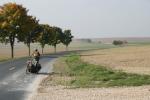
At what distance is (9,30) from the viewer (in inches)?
3071

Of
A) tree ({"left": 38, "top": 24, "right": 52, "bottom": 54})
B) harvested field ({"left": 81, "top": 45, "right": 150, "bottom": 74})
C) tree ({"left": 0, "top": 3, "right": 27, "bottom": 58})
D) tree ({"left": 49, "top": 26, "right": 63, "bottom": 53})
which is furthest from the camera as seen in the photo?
tree ({"left": 49, "top": 26, "right": 63, "bottom": 53})

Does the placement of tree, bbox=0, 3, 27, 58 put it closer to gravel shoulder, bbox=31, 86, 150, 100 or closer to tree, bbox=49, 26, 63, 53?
tree, bbox=49, 26, 63, 53

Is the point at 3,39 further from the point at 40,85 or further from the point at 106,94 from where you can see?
the point at 106,94

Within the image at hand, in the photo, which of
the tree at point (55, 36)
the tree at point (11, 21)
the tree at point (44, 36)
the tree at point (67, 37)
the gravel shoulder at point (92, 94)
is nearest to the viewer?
the gravel shoulder at point (92, 94)

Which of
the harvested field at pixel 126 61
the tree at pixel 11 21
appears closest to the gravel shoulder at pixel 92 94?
the harvested field at pixel 126 61

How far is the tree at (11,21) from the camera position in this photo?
78.2 m

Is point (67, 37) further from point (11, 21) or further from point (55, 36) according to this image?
point (11, 21)

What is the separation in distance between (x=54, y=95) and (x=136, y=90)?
3285mm

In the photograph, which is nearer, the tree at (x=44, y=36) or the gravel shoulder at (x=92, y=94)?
the gravel shoulder at (x=92, y=94)

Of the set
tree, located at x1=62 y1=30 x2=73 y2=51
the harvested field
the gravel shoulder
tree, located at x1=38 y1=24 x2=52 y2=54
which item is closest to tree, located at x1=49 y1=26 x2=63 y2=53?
tree, located at x1=38 y1=24 x2=52 y2=54

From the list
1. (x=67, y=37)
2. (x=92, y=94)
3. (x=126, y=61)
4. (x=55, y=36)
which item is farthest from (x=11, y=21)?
(x=67, y=37)

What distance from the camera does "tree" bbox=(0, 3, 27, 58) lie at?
78.2 metres

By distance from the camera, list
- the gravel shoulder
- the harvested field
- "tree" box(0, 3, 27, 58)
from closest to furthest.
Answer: the gravel shoulder < the harvested field < "tree" box(0, 3, 27, 58)

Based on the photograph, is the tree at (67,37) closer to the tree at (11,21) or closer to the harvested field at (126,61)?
the tree at (11,21)
